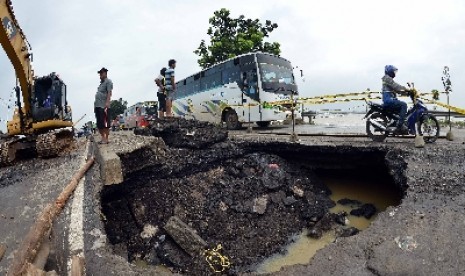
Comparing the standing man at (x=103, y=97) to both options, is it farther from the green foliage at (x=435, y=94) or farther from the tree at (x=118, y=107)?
the tree at (x=118, y=107)

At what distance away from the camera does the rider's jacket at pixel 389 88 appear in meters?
7.57

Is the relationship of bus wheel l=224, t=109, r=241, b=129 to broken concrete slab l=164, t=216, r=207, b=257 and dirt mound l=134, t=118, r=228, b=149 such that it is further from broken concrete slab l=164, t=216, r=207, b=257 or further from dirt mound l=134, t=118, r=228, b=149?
broken concrete slab l=164, t=216, r=207, b=257

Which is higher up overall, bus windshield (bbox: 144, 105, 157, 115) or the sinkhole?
bus windshield (bbox: 144, 105, 157, 115)

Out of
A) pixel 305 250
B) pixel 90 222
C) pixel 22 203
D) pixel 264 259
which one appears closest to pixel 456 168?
pixel 305 250

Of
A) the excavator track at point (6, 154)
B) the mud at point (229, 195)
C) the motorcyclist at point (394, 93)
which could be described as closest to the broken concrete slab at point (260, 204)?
the mud at point (229, 195)

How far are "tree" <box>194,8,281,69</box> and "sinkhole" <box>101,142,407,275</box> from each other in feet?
57.8

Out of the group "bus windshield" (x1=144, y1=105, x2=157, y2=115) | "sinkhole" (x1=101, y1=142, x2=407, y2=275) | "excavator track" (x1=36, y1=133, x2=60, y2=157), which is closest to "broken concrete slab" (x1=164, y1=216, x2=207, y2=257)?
"sinkhole" (x1=101, y1=142, x2=407, y2=275)

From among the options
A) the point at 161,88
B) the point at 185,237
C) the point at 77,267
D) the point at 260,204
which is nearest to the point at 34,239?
the point at 77,267

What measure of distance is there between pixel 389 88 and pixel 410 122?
88 cm

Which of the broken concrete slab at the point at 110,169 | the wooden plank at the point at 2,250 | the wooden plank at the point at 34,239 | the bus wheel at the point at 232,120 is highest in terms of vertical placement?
the bus wheel at the point at 232,120

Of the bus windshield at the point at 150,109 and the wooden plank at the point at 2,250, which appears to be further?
the bus windshield at the point at 150,109

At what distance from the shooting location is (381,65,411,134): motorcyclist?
758 cm

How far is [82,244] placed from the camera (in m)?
3.75

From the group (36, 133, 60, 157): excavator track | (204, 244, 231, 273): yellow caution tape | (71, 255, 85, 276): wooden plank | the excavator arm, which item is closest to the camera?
(71, 255, 85, 276): wooden plank
